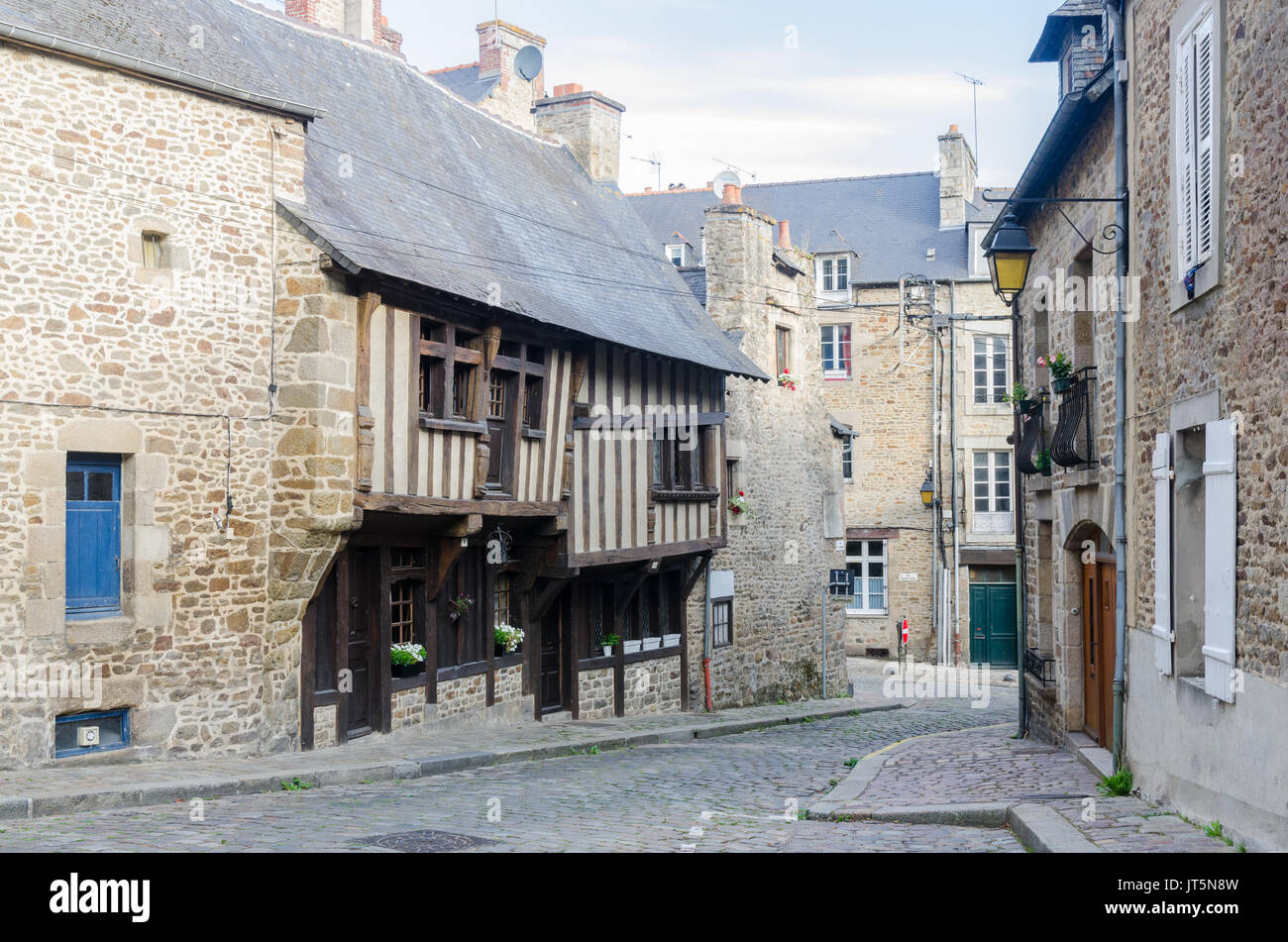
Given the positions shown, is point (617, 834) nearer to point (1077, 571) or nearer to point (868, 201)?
point (1077, 571)

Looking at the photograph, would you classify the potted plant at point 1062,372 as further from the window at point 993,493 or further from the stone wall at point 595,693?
the window at point 993,493

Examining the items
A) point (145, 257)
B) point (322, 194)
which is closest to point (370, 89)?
point (322, 194)

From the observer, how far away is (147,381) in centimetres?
1044

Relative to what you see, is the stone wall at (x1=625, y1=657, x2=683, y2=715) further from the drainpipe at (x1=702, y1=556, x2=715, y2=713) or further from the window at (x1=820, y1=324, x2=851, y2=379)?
the window at (x1=820, y1=324, x2=851, y2=379)

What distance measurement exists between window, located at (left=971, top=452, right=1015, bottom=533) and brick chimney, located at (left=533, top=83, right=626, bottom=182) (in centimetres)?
1228

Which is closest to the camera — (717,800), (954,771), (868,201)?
(717,800)

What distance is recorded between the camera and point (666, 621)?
1911cm

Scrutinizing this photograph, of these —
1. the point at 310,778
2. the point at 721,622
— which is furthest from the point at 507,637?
the point at 721,622

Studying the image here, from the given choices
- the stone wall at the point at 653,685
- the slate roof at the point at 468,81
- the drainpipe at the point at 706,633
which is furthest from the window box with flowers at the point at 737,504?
the slate roof at the point at 468,81

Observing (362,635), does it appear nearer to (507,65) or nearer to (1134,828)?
(1134,828)

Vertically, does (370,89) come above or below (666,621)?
above
